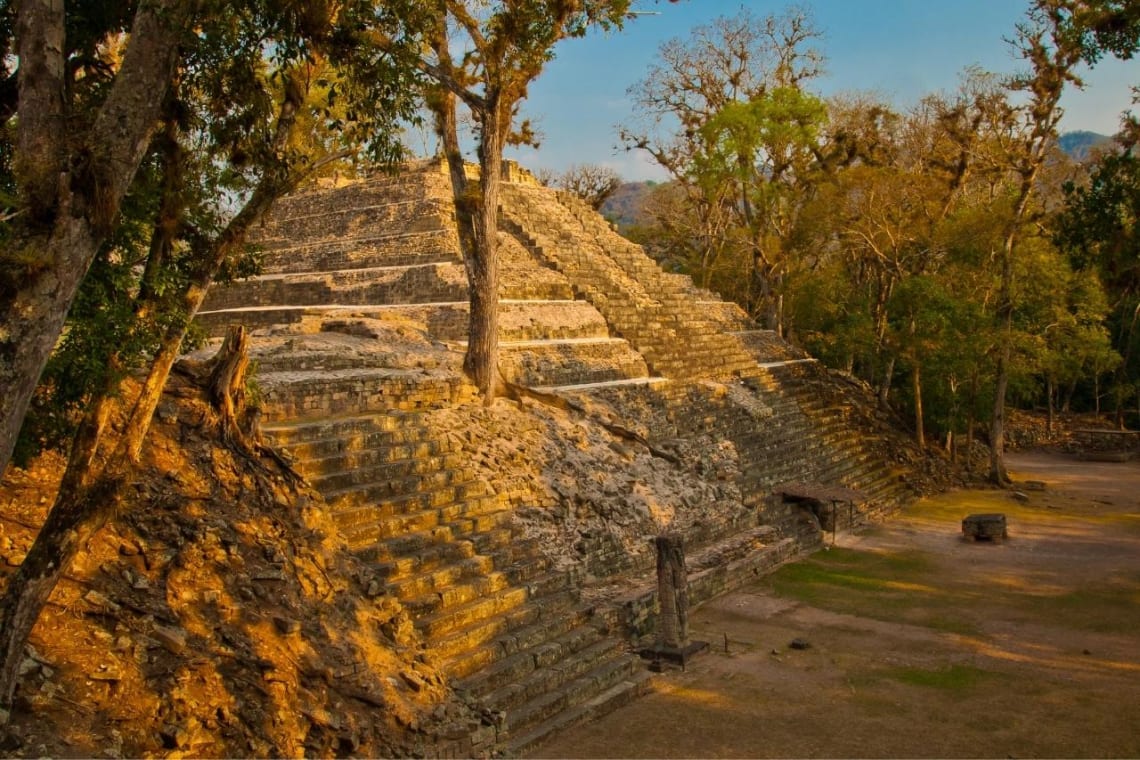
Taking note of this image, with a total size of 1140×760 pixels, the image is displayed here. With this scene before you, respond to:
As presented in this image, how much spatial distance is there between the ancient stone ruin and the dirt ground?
2.01 ft

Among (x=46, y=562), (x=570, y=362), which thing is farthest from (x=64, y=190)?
(x=570, y=362)

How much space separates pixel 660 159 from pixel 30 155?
2652 cm

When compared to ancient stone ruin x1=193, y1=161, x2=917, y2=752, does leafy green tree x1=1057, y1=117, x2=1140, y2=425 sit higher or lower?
higher

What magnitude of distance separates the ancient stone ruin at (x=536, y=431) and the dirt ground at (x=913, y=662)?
0.61 meters

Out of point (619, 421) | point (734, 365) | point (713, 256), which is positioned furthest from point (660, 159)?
point (619, 421)

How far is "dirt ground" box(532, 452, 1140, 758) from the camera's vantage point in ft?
25.4

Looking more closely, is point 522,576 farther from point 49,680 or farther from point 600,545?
point 49,680

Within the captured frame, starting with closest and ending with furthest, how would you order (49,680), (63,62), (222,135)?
(63,62)
(49,680)
(222,135)

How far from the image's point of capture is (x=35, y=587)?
5309 mm

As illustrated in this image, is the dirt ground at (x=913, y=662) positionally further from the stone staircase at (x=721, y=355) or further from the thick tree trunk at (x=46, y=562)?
the thick tree trunk at (x=46, y=562)

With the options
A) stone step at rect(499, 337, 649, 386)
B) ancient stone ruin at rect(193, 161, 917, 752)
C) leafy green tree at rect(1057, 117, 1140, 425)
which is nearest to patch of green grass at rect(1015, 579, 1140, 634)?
ancient stone ruin at rect(193, 161, 917, 752)

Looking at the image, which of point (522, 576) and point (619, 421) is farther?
point (619, 421)

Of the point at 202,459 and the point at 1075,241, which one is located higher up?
the point at 1075,241

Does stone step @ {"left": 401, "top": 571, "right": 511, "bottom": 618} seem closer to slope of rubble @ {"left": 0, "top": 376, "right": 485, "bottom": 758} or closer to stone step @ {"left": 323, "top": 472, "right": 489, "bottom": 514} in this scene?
slope of rubble @ {"left": 0, "top": 376, "right": 485, "bottom": 758}
